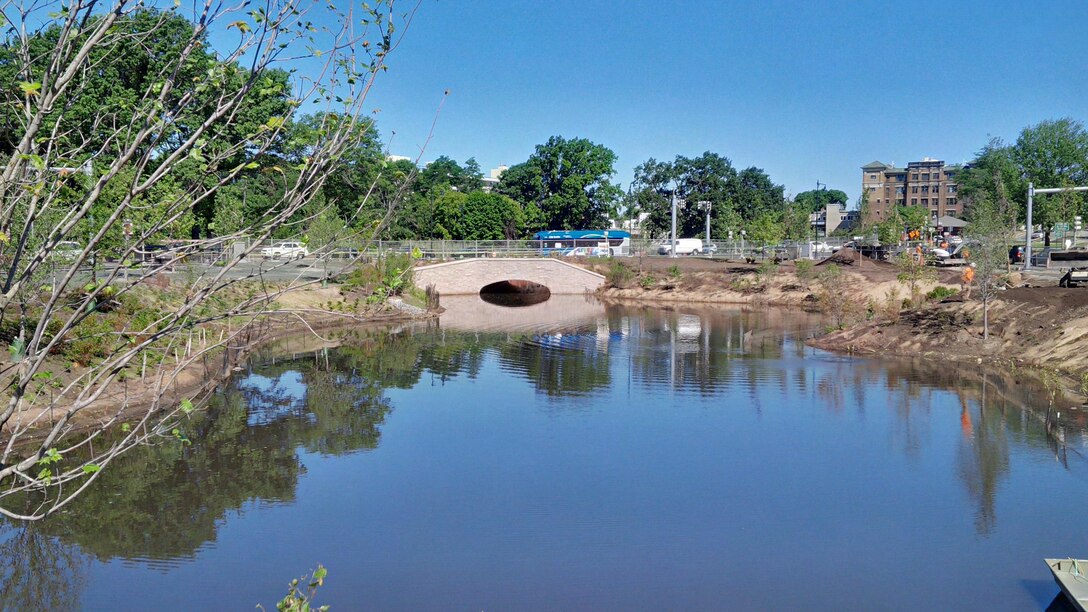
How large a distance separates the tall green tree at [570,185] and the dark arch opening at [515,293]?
872 inches

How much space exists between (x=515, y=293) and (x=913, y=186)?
101 meters

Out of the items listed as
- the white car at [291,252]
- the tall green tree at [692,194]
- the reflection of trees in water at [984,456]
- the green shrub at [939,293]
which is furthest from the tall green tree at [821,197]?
the white car at [291,252]

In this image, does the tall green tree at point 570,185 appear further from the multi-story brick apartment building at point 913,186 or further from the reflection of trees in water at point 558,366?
the multi-story brick apartment building at point 913,186

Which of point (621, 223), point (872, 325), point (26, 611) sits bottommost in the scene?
point (26, 611)

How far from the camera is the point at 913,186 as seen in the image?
14725 cm

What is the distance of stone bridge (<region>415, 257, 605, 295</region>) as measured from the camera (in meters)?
65.1

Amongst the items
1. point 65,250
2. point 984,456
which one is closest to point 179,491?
point 65,250

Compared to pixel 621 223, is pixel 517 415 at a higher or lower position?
lower

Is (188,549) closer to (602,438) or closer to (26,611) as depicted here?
(26,611)

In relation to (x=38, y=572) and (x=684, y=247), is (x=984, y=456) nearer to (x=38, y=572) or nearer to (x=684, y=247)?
(x=38, y=572)

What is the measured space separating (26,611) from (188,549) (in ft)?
8.72

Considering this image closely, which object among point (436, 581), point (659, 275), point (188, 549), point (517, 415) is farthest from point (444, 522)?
point (659, 275)

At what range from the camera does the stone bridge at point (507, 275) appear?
214 ft

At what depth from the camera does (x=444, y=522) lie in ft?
A: 52.7
